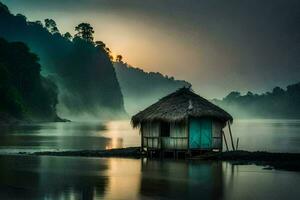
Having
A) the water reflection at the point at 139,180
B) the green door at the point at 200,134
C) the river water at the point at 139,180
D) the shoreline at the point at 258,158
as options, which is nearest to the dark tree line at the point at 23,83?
the green door at the point at 200,134

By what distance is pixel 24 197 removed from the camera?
950 inches

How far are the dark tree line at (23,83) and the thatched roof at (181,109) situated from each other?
288ft

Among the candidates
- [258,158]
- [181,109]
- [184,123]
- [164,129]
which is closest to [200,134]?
[184,123]

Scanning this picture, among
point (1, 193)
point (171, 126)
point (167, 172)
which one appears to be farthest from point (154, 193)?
point (171, 126)

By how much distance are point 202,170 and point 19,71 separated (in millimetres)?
118447

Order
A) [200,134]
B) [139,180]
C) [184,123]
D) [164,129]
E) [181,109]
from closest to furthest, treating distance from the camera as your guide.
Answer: [139,180] < [181,109] < [184,123] < [200,134] < [164,129]

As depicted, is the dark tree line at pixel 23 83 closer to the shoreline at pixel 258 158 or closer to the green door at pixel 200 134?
the green door at pixel 200 134

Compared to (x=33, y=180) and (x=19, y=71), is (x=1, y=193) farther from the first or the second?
(x=19, y=71)

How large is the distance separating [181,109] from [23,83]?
112 metres

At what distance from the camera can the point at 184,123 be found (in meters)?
43.7

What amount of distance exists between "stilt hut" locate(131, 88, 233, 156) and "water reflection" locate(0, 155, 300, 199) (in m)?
2.88

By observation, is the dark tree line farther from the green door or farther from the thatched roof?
the green door

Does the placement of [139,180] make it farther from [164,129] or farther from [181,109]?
[164,129]

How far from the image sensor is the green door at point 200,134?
43.8 meters
